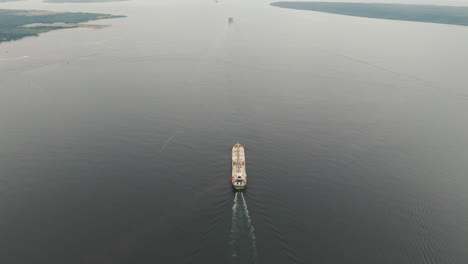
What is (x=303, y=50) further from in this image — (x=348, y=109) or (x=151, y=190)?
(x=151, y=190)

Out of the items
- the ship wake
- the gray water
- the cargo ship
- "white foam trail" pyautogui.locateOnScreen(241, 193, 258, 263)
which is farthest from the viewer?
the cargo ship

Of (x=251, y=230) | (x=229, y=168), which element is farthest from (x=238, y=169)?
(x=251, y=230)

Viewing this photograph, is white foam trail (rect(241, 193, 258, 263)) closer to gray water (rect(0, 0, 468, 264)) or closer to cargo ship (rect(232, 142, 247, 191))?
gray water (rect(0, 0, 468, 264))

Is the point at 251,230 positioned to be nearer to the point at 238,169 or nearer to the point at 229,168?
the point at 238,169

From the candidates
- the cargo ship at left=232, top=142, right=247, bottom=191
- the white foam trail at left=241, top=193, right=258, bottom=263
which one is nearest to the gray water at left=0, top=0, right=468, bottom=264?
the white foam trail at left=241, top=193, right=258, bottom=263

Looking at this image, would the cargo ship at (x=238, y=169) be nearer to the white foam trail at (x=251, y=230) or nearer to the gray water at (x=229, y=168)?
the gray water at (x=229, y=168)

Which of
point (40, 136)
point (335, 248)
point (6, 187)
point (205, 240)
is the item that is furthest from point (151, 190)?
point (40, 136)

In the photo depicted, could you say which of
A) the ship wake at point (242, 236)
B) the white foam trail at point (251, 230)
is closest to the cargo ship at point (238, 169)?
the white foam trail at point (251, 230)
